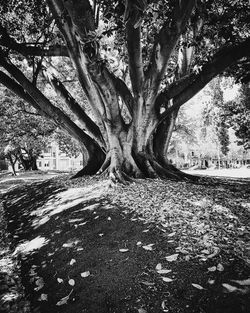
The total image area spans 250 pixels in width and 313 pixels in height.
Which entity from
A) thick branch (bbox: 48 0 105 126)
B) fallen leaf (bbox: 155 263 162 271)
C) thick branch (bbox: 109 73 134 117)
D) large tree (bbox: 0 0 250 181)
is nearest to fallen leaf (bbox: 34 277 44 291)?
fallen leaf (bbox: 155 263 162 271)

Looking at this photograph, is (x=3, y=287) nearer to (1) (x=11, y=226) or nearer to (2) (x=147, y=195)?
(1) (x=11, y=226)

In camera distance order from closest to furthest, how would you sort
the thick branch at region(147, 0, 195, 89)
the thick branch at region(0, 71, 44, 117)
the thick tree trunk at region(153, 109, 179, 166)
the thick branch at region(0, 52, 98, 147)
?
the thick branch at region(147, 0, 195, 89)
the thick branch at region(0, 52, 98, 147)
the thick branch at region(0, 71, 44, 117)
the thick tree trunk at region(153, 109, 179, 166)

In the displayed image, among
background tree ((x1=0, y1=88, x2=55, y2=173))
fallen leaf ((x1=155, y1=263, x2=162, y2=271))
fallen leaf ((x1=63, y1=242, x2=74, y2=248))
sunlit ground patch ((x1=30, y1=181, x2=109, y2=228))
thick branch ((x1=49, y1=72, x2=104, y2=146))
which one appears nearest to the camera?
fallen leaf ((x1=155, y1=263, x2=162, y2=271))

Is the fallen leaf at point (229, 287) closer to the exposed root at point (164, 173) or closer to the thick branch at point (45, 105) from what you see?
the exposed root at point (164, 173)

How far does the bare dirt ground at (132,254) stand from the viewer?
2.94 meters

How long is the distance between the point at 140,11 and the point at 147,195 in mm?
4006

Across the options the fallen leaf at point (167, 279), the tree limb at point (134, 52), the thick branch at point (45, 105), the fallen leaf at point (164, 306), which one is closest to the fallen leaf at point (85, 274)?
the fallen leaf at point (167, 279)

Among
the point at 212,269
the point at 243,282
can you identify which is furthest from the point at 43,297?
the point at 243,282

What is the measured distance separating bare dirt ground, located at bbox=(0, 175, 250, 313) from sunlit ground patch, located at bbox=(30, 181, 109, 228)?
0.16 ft

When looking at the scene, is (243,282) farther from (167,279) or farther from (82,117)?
(82,117)

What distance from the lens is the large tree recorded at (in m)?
6.36

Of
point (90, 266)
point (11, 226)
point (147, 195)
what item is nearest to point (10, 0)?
point (11, 226)

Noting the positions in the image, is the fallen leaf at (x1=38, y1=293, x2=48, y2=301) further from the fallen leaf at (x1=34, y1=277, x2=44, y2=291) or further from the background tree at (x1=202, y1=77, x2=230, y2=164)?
the background tree at (x1=202, y1=77, x2=230, y2=164)

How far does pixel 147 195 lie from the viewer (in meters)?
6.30
